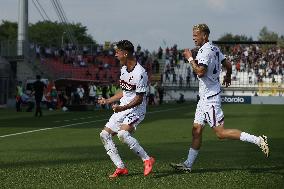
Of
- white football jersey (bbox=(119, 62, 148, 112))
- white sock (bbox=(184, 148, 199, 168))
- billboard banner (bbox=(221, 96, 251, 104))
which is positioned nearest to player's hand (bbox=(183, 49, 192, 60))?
white football jersey (bbox=(119, 62, 148, 112))

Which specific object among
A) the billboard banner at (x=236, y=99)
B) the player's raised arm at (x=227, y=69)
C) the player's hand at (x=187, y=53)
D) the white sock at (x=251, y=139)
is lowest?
the billboard banner at (x=236, y=99)

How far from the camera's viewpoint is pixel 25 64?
5434 cm

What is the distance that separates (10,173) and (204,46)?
3.68 m

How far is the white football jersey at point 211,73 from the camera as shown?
10898 millimetres

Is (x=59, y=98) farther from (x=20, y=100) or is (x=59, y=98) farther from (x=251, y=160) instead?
(x=251, y=160)

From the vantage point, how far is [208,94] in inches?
436

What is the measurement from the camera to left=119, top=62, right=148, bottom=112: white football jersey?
10.7m

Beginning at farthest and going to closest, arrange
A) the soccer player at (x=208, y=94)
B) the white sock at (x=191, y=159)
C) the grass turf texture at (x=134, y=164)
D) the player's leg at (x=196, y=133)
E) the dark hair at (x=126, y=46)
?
1. the white sock at (x=191, y=159)
2. the player's leg at (x=196, y=133)
3. the soccer player at (x=208, y=94)
4. the dark hair at (x=126, y=46)
5. the grass turf texture at (x=134, y=164)

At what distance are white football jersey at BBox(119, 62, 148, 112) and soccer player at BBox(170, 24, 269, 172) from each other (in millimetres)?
747

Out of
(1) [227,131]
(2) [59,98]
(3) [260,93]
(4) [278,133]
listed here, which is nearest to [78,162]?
(1) [227,131]

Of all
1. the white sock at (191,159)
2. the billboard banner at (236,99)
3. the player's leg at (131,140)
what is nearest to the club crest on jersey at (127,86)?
the player's leg at (131,140)

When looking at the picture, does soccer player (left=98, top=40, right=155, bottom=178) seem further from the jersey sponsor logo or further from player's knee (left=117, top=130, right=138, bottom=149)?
the jersey sponsor logo

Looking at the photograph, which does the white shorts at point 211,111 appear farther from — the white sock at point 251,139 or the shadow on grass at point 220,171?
the shadow on grass at point 220,171

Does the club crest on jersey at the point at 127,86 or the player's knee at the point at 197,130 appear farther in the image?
the player's knee at the point at 197,130
